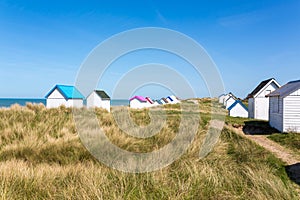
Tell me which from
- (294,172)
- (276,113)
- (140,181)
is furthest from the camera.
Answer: (276,113)

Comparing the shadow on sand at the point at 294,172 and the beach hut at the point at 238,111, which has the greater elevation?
the beach hut at the point at 238,111

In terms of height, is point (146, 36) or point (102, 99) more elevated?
point (146, 36)

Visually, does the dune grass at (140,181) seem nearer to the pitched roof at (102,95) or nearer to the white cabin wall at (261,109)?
the white cabin wall at (261,109)

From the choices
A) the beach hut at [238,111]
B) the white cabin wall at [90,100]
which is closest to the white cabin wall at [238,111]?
the beach hut at [238,111]

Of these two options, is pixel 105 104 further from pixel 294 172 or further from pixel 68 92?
pixel 294 172

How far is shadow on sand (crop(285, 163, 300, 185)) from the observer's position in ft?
18.5

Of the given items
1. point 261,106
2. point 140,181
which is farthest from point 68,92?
point 140,181

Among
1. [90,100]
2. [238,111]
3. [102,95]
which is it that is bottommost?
[238,111]

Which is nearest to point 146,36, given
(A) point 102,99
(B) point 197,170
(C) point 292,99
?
(B) point 197,170

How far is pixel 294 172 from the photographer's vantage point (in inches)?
246

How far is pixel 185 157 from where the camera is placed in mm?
6289

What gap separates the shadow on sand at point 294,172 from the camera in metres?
5.65

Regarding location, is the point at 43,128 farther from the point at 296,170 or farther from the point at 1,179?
the point at 296,170

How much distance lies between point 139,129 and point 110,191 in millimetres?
6393
